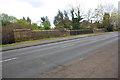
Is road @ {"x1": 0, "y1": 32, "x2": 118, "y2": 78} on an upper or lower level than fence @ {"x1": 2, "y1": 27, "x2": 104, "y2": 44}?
lower

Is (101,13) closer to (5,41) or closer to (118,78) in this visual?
(5,41)

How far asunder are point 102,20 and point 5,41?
5581cm

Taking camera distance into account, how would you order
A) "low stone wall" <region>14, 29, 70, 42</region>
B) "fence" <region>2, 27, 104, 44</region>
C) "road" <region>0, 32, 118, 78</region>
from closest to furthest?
"road" <region>0, 32, 118, 78</region> < "fence" <region>2, 27, 104, 44</region> < "low stone wall" <region>14, 29, 70, 42</region>

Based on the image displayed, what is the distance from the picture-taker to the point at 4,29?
60.3 ft

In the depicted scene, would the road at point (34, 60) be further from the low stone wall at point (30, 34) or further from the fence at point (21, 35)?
the low stone wall at point (30, 34)

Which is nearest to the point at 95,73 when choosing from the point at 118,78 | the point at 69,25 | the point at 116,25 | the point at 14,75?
the point at 118,78

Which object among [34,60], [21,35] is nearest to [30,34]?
[21,35]

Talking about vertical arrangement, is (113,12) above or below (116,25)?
above

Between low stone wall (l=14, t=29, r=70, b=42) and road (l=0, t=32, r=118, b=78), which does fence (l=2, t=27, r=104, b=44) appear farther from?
road (l=0, t=32, r=118, b=78)

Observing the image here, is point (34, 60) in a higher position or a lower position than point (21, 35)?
lower

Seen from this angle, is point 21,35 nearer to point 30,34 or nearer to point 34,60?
point 30,34

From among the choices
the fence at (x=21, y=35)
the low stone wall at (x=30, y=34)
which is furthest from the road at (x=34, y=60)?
the low stone wall at (x=30, y=34)

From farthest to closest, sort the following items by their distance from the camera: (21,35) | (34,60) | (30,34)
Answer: (30,34) < (21,35) < (34,60)

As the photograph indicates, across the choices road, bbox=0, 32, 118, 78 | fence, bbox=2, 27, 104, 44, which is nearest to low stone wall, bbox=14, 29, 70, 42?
fence, bbox=2, 27, 104, 44
